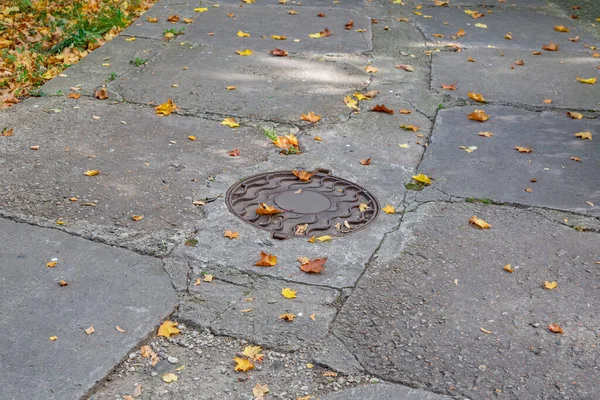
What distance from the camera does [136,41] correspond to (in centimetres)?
675

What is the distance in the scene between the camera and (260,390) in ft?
9.30

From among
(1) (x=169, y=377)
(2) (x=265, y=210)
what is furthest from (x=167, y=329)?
(2) (x=265, y=210)

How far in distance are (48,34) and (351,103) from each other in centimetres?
330

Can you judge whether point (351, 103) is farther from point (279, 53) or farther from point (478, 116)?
point (279, 53)

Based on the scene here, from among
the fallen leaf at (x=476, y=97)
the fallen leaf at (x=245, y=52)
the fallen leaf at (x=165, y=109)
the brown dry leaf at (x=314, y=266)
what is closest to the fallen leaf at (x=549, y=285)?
the brown dry leaf at (x=314, y=266)

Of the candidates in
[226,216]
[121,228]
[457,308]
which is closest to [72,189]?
[121,228]

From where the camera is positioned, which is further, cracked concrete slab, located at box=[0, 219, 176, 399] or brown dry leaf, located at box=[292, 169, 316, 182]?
brown dry leaf, located at box=[292, 169, 316, 182]

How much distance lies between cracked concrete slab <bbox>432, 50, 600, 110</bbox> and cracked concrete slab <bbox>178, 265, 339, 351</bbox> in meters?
3.05

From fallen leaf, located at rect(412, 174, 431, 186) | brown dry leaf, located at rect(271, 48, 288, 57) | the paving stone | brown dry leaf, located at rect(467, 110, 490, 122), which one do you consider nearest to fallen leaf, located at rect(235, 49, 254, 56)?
brown dry leaf, located at rect(271, 48, 288, 57)

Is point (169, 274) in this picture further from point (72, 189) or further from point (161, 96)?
point (161, 96)

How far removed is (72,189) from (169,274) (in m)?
1.03

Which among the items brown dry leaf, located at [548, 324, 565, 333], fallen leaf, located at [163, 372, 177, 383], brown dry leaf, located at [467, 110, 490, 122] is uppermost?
fallen leaf, located at [163, 372, 177, 383]

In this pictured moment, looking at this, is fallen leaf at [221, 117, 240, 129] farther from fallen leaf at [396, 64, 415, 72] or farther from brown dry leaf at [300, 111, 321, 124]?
fallen leaf at [396, 64, 415, 72]

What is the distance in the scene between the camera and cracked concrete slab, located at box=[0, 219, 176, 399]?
2.80m
